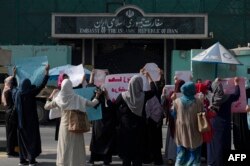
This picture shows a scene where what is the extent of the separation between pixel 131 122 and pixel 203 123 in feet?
4.18

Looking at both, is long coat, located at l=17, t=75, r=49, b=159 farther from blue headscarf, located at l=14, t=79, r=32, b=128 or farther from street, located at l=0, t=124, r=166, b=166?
street, located at l=0, t=124, r=166, b=166

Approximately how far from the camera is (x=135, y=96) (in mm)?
9109

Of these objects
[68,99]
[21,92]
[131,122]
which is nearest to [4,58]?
[21,92]

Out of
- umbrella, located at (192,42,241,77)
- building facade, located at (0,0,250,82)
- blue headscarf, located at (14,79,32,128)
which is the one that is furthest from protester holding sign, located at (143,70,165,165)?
building facade, located at (0,0,250,82)

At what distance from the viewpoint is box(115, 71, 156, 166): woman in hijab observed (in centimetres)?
914

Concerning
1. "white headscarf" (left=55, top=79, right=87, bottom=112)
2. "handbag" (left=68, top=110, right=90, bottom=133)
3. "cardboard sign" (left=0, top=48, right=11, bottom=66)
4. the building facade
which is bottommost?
"handbag" (left=68, top=110, right=90, bottom=133)

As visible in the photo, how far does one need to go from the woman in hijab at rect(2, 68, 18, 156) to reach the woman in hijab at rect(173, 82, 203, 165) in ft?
13.1

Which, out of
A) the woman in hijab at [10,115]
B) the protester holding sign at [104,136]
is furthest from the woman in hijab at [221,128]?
the woman in hijab at [10,115]

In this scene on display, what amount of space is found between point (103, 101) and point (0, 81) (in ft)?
35.6

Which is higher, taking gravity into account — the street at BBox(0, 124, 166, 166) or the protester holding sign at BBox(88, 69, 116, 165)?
the protester holding sign at BBox(88, 69, 116, 165)

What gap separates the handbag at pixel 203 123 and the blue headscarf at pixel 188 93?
0.26 m

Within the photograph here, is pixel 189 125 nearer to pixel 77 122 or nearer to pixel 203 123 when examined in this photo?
pixel 203 123

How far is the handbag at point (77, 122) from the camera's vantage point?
896cm

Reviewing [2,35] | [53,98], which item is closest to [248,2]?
[2,35]
